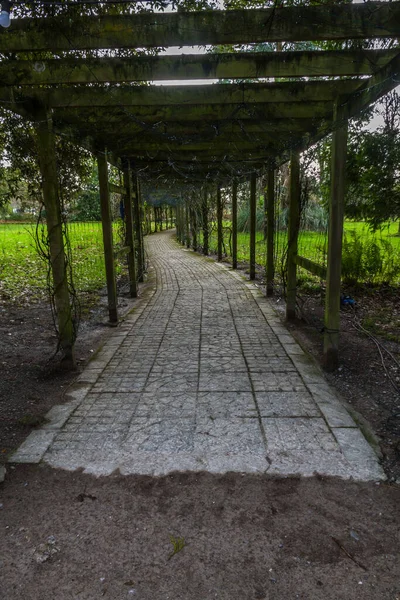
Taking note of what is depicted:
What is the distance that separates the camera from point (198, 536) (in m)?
2.05

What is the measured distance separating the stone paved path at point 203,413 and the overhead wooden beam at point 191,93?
2.73m

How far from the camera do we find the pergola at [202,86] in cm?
266

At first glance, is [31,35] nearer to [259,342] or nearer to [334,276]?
[334,276]

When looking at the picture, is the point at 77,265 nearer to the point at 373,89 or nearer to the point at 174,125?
the point at 174,125

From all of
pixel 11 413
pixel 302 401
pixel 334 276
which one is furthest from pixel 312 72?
pixel 11 413

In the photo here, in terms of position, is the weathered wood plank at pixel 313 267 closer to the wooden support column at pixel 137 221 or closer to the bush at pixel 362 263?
the bush at pixel 362 263

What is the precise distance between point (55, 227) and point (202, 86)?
1.99 m

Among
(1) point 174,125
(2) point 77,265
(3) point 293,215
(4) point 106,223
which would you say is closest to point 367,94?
(3) point 293,215

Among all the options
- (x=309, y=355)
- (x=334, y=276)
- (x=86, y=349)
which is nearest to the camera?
(x=334, y=276)

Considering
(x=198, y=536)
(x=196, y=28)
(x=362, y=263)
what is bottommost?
(x=198, y=536)

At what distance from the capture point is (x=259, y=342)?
5.09 metres

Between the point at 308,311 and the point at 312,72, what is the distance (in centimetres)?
403

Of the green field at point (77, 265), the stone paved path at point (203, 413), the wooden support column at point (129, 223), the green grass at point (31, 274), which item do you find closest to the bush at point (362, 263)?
the green field at point (77, 265)

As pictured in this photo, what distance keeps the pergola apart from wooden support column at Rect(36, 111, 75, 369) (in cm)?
1
